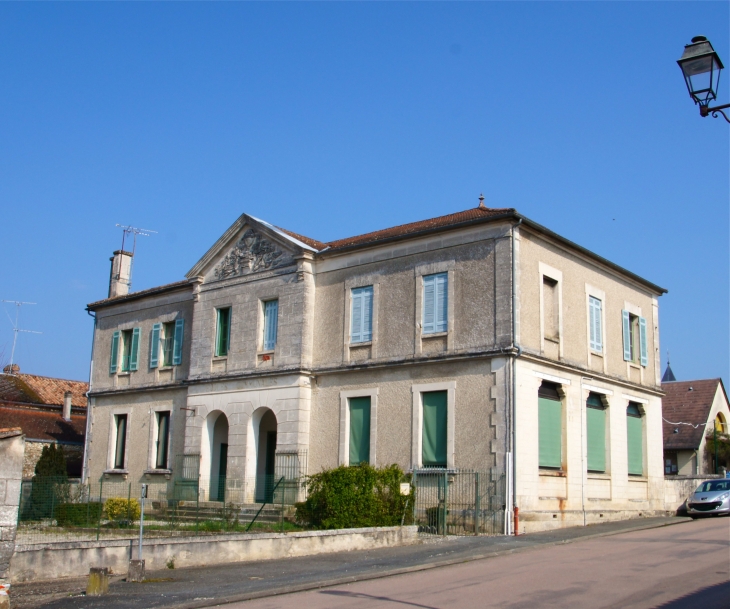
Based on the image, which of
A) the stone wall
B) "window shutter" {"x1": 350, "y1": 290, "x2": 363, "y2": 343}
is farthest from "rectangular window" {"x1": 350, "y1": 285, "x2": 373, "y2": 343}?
the stone wall

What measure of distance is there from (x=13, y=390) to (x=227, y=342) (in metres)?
18.0

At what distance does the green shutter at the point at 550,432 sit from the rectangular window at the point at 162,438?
1352cm

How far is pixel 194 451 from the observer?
26.9m

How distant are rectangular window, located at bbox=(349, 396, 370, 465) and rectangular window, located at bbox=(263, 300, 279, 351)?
3.66 m

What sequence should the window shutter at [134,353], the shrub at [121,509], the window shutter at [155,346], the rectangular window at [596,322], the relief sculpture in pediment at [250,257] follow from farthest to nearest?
the window shutter at [134,353] → the window shutter at [155,346] → the relief sculpture in pediment at [250,257] → the rectangular window at [596,322] → the shrub at [121,509]

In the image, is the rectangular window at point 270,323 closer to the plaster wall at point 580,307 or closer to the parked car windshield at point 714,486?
the plaster wall at point 580,307

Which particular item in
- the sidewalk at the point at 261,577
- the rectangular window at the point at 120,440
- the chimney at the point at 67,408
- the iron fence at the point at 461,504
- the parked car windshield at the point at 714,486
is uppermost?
the chimney at the point at 67,408

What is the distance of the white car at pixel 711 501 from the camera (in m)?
24.4

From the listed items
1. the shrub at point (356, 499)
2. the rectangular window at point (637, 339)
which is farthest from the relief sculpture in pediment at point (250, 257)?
the rectangular window at point (637, 339)

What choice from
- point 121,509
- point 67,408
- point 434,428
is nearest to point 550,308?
point 434,428

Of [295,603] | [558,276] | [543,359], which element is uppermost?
[558,276]

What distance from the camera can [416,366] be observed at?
22266 millimetres

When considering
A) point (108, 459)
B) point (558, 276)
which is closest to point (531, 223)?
point (558, 276)

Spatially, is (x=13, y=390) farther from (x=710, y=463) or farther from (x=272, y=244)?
(x=710, y=463)
